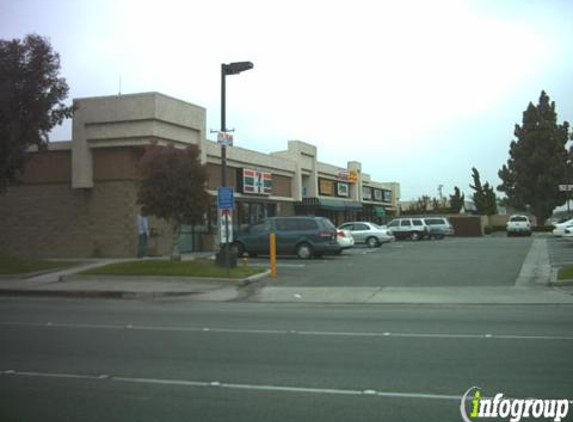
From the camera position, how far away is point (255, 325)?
11312 mm

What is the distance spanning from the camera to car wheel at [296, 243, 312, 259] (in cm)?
2608

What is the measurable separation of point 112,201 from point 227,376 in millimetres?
20002

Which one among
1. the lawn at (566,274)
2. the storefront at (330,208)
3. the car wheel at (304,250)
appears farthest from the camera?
the storefront at (330,208)

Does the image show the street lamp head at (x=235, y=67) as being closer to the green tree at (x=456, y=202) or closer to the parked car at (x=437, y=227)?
the parked car at (x=437, y=227)

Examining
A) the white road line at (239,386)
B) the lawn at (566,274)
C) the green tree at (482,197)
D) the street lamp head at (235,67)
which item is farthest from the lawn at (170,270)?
the green tree at (482,197)

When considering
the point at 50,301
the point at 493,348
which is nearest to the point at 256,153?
the point at 50,301

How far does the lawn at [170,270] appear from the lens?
19.2 metres

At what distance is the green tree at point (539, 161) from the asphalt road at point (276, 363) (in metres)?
50.8

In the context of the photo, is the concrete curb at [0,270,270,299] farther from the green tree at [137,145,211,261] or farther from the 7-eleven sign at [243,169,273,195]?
the 7-eleven sign at [243,169,273,195]

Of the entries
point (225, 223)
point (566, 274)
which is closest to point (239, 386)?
point (225, 223)

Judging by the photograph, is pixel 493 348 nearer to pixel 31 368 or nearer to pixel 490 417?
pixel 490 417

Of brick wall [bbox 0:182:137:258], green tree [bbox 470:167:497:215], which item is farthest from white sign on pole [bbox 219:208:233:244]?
green tree [bbox 470:167:497:215]

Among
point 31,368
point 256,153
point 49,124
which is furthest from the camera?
point 256,153

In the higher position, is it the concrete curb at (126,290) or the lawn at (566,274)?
the lawn at (566,274)
